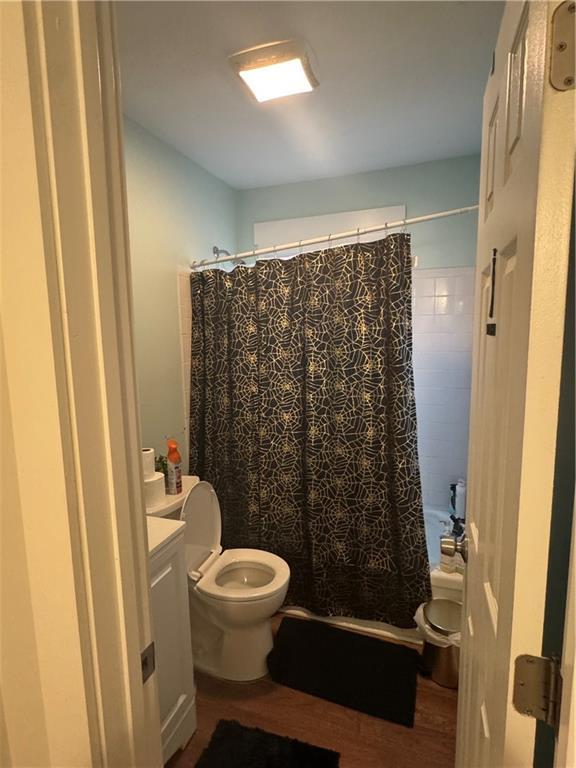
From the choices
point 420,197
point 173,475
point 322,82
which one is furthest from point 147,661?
point 420,197

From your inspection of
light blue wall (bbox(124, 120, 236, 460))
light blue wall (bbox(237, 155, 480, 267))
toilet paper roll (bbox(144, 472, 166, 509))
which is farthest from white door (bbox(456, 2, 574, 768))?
light blue wall (bbox(237, 155, 480, 267))

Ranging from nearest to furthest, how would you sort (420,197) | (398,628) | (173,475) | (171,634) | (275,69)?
(171,634)
(275,69)
(173,475)
(398,628)
(420,197)

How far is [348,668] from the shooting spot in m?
1.83

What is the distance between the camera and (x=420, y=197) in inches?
96.1

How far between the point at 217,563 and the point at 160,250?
1.63 metres

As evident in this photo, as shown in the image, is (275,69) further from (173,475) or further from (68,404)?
(173,475)

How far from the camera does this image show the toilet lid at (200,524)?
1819mm

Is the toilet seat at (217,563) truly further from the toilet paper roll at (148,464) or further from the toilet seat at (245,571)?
the toilet paper roll at (148,464)

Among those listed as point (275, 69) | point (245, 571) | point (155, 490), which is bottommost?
point (245, 571)

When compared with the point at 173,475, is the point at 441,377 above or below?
above

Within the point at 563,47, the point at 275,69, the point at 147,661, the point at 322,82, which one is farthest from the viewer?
the point at 322,82

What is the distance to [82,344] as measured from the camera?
1.71 ft

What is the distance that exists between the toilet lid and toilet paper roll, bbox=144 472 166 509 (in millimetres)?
116

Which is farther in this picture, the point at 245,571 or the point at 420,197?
the point at 420,197
